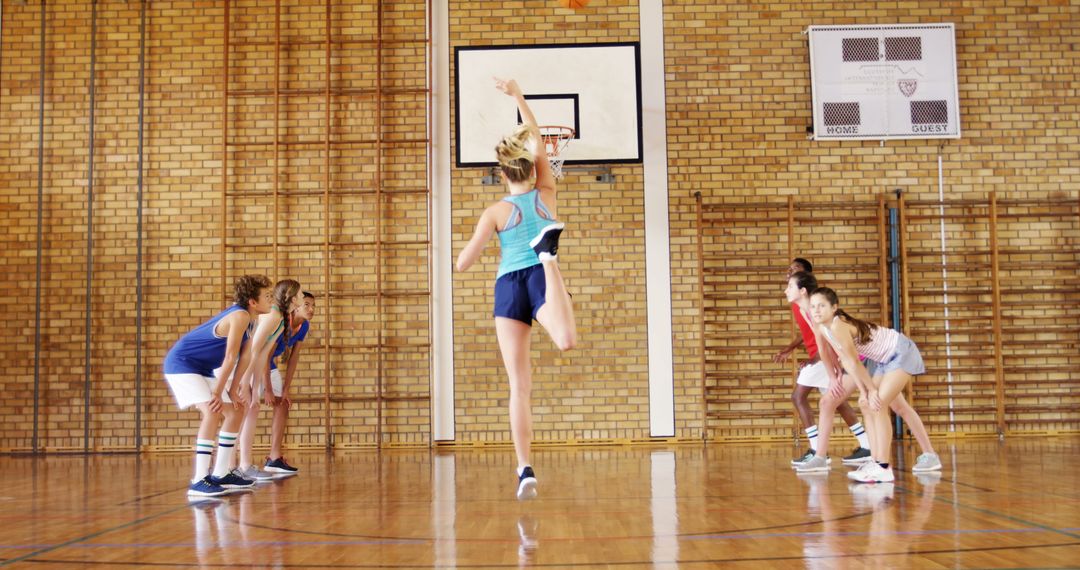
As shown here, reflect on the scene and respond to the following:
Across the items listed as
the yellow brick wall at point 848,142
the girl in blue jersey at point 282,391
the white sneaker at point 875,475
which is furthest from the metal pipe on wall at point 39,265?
the white sneaker at point 875,475

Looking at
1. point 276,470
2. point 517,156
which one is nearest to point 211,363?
point 276,470

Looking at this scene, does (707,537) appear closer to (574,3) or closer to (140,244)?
(574,3)

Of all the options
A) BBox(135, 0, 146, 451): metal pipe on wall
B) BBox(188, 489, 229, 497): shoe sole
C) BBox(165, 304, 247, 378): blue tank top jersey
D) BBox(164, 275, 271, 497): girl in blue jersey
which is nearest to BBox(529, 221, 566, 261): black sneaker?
BBox(164, 275, 271, 497): girl in blue jersey

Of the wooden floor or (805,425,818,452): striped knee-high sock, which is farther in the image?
(805,425,818,452): striped knee-high sock

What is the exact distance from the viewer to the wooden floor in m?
2.94

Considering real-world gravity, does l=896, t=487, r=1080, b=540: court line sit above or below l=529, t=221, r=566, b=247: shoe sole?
below

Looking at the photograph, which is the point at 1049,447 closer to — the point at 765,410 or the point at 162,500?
the point at 765,410

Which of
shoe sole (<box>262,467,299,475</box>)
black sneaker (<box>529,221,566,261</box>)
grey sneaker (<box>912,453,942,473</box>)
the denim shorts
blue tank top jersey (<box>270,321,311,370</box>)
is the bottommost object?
shoe sole (<box>262,467,299,475</box>)

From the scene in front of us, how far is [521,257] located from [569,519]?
1198 mm

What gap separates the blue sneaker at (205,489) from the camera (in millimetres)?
5023

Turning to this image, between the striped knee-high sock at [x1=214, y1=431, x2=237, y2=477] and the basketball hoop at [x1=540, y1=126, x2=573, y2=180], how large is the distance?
449 cm

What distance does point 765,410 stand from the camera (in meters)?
9.12

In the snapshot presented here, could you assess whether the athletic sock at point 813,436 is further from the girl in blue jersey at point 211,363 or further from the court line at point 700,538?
the girl in blue jersey at point 211,363

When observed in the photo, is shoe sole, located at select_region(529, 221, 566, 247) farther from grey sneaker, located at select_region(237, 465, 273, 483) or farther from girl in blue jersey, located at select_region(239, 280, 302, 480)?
grey sneaker, located at select_region(237, 465, 273, 483)
